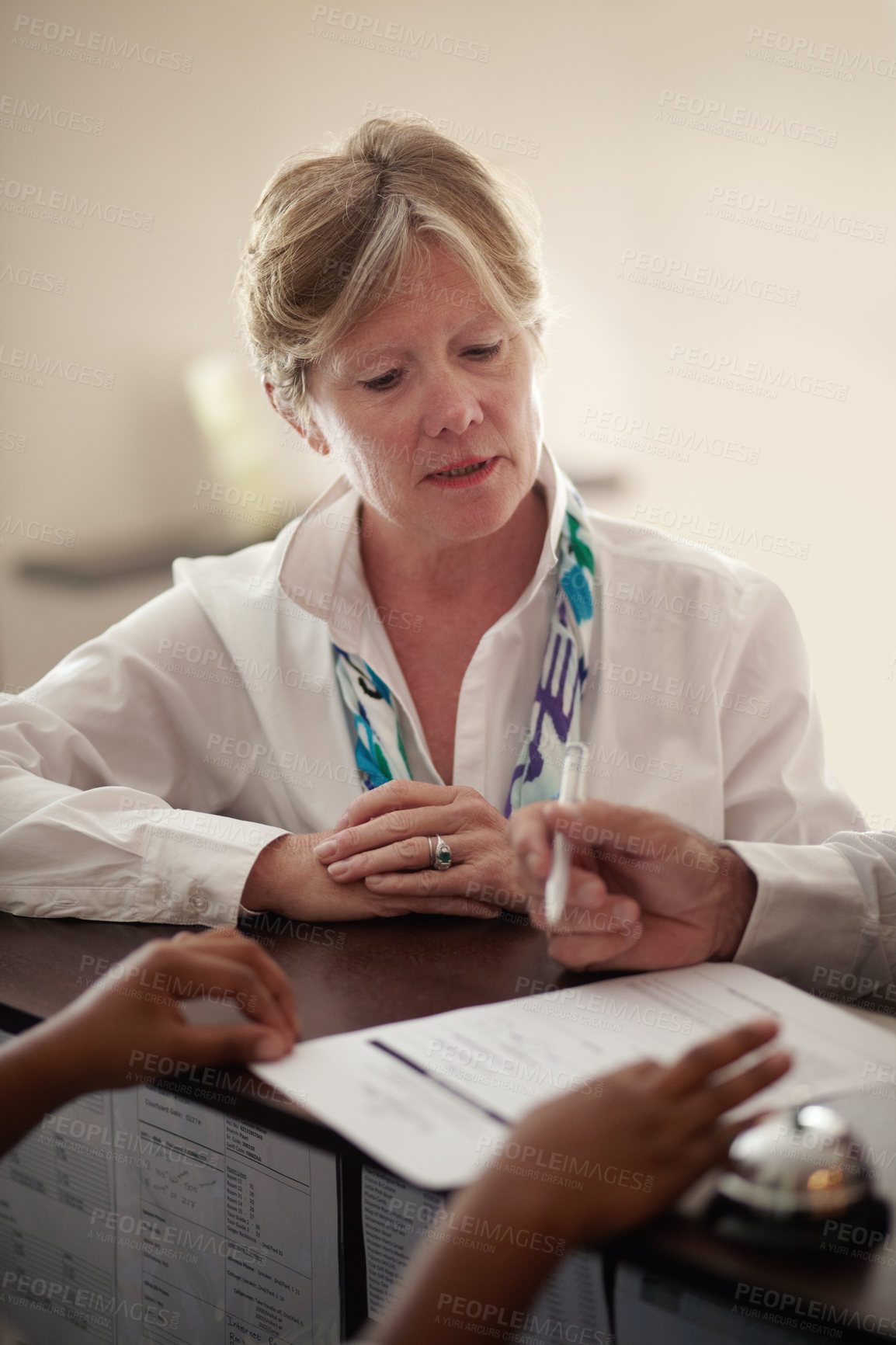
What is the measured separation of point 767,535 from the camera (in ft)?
10.3

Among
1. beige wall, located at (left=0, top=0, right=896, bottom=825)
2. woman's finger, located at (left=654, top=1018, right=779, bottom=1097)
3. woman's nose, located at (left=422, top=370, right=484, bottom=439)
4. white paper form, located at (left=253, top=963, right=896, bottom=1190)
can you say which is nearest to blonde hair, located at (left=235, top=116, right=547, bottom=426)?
woman's nose, located at (left=422, top=370, right=484, bottom=439)

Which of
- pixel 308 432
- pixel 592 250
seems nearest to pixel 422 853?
pixel 308 432

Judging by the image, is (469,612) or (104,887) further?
(469,612)

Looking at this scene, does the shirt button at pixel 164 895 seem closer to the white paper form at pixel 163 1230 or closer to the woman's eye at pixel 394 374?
the white paper form at pixel 163 1230

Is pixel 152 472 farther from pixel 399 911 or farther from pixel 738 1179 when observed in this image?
pixel 738 1179

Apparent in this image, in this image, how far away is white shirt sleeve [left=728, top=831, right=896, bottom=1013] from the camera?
106 cm

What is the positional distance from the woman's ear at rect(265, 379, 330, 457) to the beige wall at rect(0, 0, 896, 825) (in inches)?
68.0

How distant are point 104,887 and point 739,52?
2890 millimetres

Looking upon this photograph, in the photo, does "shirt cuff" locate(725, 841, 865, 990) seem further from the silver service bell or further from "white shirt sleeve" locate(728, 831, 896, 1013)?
the silver service bell

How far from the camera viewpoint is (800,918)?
1.08 metres

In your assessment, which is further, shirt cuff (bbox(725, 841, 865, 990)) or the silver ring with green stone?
the silver ring with green stone

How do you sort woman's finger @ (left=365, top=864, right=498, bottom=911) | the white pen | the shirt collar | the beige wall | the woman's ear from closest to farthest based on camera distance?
the white pen
woman's finger @ (left=365, top=864, right=498, bottom=911)
the shirt collar
the woman's ear
the beige wall

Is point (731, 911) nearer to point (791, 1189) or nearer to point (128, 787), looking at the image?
point (791, 1189)

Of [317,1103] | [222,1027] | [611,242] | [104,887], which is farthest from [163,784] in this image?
[611,242]
